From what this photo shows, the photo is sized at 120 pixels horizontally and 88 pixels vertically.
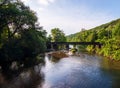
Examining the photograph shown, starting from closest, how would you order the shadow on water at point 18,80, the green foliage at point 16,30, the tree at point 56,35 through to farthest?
the shadow on water at point 18,80
the green foliage at point 16,30
the tree at point 56,35

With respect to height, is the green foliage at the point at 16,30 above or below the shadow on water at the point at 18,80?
above

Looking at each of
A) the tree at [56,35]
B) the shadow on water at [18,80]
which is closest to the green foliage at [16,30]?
the shadow on water at [18,80]

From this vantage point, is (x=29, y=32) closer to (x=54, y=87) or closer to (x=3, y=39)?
(x=3, y=39)

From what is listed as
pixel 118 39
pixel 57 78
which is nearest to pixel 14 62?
pixel 57 78

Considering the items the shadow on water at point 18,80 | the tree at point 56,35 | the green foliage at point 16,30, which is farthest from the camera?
the tree at point 56,35

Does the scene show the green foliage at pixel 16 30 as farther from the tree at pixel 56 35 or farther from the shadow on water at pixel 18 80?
the tree at pixel 56 35

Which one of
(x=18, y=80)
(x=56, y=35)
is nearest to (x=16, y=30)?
(x=18, y=80)

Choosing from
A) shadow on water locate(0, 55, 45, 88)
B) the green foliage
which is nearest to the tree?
the green foliage

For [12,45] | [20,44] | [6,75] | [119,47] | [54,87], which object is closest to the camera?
[54,87]

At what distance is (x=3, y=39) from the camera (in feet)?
169

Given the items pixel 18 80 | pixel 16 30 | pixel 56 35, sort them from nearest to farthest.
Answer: pixel 18 80
pixel 16 30
pixel 56 35

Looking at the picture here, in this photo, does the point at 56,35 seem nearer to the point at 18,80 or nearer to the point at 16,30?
the point at 16,30

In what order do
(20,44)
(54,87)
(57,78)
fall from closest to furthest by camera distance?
(54,87)
(57,78)
(20,44)

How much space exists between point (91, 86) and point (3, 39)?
1029 inches
